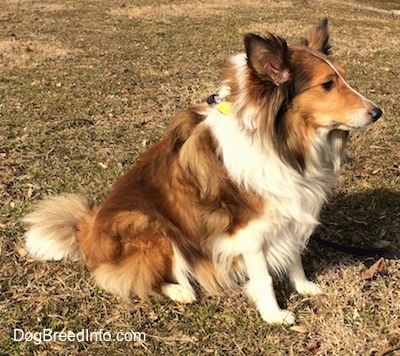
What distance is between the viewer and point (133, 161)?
556 cm

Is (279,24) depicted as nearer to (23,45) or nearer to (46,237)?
(23,45)

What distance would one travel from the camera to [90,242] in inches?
144

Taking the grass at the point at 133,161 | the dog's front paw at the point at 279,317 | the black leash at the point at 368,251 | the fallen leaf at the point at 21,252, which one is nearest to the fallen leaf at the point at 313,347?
the grass at the point at 133,161

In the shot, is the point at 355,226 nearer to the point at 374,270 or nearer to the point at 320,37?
the point at 374,270

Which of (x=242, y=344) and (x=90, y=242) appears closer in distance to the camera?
(x=242, y=344)

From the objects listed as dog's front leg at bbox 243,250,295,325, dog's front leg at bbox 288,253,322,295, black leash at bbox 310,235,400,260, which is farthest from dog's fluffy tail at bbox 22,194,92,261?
black leash at bbox 310,235,400,260

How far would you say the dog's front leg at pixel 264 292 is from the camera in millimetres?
3363

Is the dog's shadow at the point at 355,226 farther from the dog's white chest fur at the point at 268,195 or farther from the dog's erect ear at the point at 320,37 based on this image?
the dog's erect ear at the point at 320,37

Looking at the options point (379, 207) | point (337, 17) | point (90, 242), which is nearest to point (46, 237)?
point (90, 242)

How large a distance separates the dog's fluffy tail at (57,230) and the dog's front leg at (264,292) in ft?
4.15

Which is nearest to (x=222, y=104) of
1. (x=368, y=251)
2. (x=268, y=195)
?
(x=268, y=195)

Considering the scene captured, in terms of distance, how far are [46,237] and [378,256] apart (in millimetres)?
2408

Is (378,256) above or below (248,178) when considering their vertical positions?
below

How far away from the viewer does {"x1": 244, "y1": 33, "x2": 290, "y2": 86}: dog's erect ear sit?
2766 millimetres
